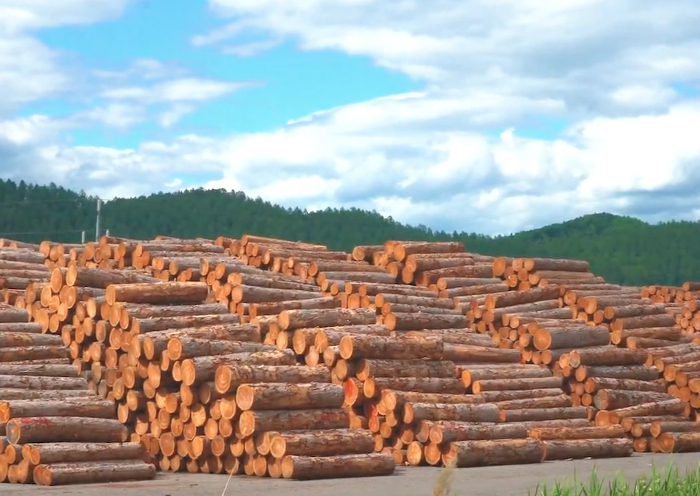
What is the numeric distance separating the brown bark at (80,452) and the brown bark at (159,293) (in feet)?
8.68

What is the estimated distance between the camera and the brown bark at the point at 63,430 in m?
12.4

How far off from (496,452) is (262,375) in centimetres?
342

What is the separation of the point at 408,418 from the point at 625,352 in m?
6.00

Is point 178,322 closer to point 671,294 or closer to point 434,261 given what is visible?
point 434,261

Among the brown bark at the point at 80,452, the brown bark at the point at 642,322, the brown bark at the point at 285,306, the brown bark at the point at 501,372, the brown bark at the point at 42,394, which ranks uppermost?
the brown bark at the point at 285,306

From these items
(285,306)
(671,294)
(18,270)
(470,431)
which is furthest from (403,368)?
(671,294)

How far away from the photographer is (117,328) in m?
14.9

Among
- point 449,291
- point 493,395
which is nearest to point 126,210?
point 449,291

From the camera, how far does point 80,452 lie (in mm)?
12453

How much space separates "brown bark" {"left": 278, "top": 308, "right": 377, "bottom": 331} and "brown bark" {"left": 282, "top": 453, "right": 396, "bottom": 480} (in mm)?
2894

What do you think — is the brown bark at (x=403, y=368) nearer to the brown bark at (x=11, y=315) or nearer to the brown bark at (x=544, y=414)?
the brown bark at (x=544, y=414)

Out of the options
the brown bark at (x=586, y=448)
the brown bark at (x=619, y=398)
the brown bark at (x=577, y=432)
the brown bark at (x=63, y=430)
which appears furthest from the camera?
the brown bark at (x=619, y=398)

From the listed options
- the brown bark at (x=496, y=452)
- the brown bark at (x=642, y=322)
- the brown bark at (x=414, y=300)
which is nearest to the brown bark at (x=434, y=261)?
the brown bark at (x=414, y=300)

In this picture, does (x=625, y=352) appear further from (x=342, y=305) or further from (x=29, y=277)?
(x=29, y=277)
